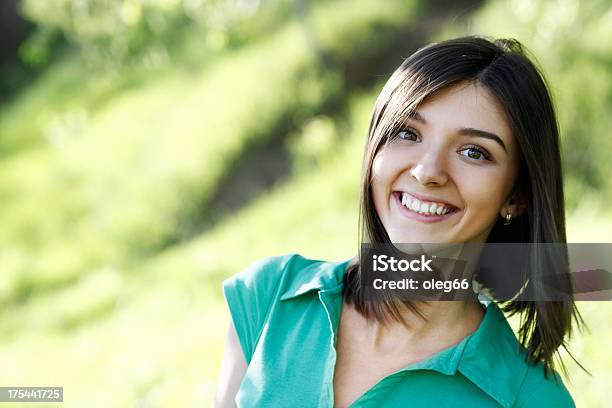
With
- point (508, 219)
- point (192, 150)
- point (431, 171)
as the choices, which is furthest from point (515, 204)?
point (192, 150)

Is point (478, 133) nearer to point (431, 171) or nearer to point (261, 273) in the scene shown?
point (431, 171)

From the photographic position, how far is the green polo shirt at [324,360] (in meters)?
1.47

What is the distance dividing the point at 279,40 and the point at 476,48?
3.29 m

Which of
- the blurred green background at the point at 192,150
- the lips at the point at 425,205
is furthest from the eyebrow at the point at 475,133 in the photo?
the blurred green background at the point at 192,150

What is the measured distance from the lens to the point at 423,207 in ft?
4.78

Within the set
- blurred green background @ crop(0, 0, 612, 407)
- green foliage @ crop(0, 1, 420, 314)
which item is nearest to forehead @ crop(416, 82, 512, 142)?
blurred green background @ crop(0, 0, 612, 407)

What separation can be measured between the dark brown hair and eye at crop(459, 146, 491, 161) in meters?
0.06

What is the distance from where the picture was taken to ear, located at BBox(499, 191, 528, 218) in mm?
1588

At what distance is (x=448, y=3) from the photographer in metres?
4.89

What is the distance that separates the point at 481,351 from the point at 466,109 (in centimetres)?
44

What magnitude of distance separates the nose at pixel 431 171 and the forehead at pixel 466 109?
0.22 feet

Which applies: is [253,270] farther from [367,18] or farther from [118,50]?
[367,18]

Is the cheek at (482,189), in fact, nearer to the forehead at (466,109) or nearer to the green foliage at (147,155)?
the forehead at (466,109)

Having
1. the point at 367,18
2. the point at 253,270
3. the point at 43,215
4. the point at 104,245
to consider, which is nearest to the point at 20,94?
the point at 43,215
